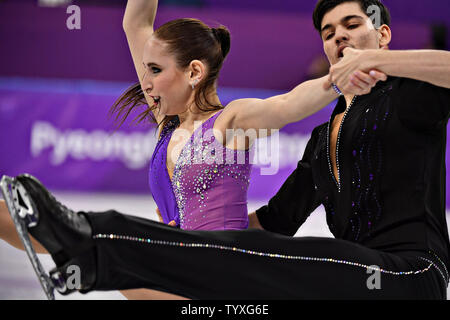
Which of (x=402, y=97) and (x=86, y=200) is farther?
(x=86, y=200)

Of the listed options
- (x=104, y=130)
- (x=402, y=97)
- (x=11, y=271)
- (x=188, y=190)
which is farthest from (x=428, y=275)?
(x=104, y=130)

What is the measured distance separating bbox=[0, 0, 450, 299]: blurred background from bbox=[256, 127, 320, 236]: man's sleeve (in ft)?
3.53

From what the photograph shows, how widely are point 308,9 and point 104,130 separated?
2.81 metres

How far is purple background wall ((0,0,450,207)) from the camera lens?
4.22m

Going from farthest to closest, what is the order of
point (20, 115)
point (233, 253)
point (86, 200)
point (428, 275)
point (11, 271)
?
point (20, 115)
point (86, 200)
point (11, 271)
point (428, 275)
point (233, 253)

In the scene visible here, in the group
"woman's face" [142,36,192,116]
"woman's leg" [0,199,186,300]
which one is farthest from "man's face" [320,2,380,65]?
"woman's leg" [0,199,186,300]

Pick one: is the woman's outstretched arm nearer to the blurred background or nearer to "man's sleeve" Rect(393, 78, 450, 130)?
"man's sleeve" Rect(393, 78, 450, 130)

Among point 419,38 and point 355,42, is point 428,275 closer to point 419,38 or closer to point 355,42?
point 355,42

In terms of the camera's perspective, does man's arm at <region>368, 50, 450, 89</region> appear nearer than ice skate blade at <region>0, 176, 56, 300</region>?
No

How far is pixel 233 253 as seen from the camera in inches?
59.3

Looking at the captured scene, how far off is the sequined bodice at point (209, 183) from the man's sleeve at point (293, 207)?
0.20m

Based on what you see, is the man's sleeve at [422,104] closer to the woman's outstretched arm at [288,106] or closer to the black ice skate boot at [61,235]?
the woman's outstretched arm at [288,106]

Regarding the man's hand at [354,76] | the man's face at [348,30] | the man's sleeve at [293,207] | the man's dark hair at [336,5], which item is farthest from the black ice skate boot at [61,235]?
the man's dark hair at [336,5]

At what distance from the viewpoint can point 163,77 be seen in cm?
197
